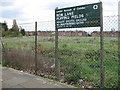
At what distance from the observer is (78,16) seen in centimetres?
480

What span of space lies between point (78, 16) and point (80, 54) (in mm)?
2831

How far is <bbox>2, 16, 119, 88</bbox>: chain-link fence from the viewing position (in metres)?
4.81

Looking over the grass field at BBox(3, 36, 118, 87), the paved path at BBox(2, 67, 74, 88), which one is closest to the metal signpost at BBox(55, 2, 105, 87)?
the grass field at BBox(3, 36, 118, 87)

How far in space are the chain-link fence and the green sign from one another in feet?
0.65

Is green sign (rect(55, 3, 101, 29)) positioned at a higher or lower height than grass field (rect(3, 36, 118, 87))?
higher

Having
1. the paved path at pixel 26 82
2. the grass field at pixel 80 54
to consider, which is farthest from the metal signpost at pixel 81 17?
the paved path at pixel 26 82

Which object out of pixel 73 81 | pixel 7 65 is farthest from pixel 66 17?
pixel 7 65

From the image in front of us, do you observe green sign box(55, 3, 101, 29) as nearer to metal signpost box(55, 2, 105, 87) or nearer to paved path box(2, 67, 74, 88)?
metal signpost box(55, 2, 105, 87)

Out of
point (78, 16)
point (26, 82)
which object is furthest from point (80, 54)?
point (26, 82)

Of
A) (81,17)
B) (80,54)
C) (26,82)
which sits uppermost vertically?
(81,17)

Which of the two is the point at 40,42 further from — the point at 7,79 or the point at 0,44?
the point at 0,44

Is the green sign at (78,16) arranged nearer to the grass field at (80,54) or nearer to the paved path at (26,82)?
the grass field at (80,54)

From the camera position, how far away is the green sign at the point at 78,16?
439 cm

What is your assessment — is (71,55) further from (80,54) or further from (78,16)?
(78,16)
